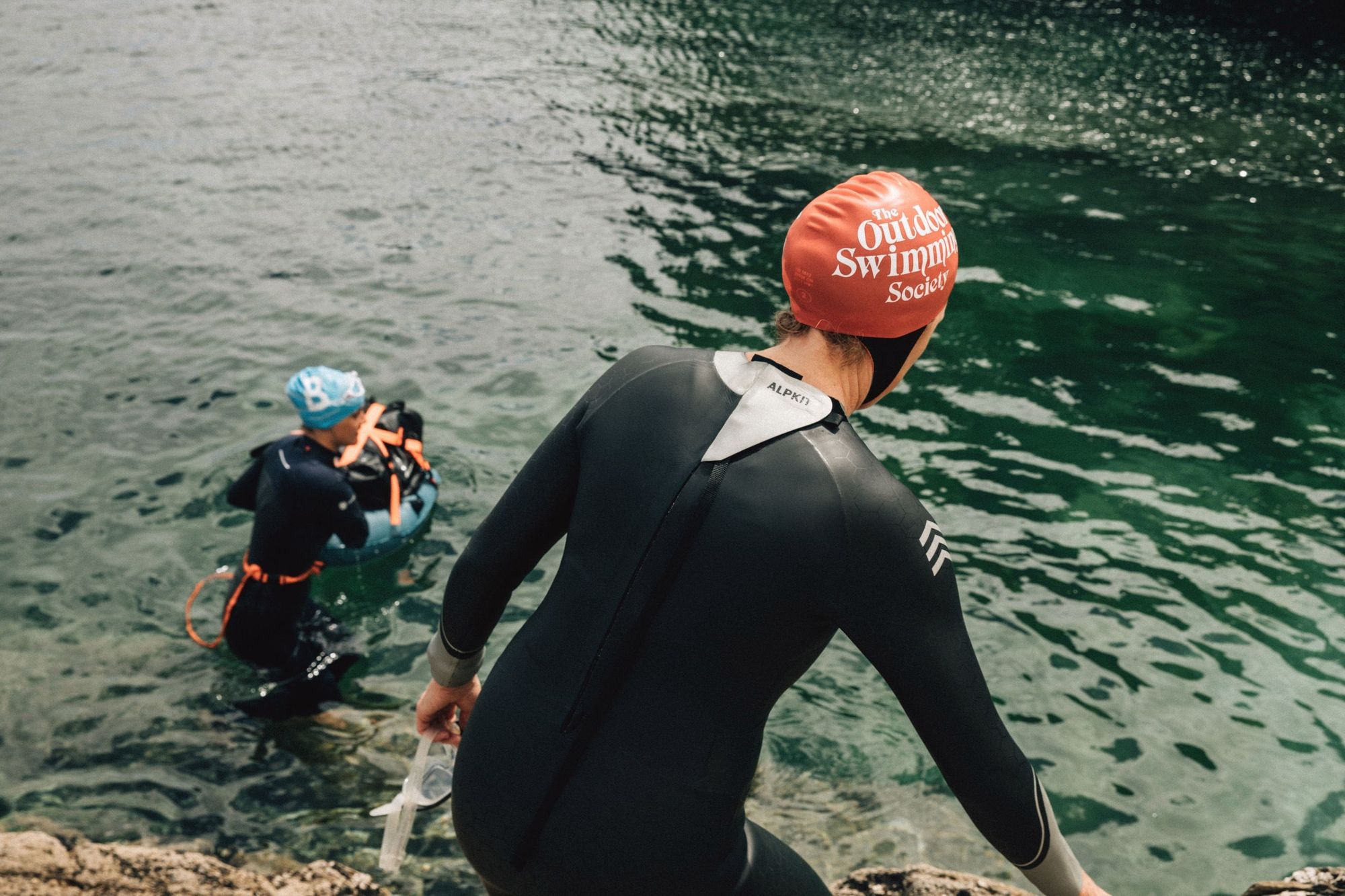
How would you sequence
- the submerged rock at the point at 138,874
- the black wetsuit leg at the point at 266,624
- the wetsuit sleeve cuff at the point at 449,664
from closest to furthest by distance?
the wetsuit sleeve cuff at the point at 449,664
the submerged rock at the point at 138,874
the black wetsuit leg at the point at 266,624

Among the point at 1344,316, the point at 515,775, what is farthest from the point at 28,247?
the point at 1344,316

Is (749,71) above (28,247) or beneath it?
above

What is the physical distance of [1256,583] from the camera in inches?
295

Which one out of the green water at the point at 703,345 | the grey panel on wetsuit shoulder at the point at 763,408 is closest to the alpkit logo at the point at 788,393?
the grey panel on wetsuit shoulder at the point at 763,408

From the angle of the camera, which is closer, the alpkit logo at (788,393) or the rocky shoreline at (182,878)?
the alpkit logo at (788,393)

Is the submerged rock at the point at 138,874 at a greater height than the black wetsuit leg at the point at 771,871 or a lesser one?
lesser

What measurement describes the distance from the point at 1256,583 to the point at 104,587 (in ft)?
25.9

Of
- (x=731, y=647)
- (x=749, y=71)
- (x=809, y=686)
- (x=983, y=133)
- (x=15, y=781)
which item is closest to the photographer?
(x=731, y=647)

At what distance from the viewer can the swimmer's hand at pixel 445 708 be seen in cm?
Answer: 286

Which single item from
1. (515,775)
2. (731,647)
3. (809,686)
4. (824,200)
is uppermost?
(824,200)

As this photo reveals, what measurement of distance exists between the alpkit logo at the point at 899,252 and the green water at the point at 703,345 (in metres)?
3.67

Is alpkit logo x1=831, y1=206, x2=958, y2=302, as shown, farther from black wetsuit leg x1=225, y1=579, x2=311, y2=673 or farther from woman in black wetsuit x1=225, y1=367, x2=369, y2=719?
black wetsuit leg x1=225, y1=579, x2=311, y2=673

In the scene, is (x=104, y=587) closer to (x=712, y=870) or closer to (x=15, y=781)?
(x=15, y=781)

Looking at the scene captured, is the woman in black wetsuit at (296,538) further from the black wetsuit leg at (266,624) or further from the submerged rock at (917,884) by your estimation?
the submerged rock at (917,884)
